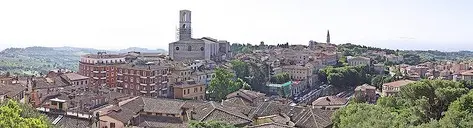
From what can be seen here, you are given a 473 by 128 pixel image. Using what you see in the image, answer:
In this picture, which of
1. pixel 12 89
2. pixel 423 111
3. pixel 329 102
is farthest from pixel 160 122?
pixel 329 102

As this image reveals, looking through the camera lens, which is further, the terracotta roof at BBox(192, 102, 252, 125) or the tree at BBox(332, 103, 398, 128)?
the terracotta roof at BBox(192, 102, 252, 125)

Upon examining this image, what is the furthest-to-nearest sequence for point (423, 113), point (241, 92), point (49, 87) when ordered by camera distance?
point (241, 92)
point (49, 87)
point (423, 113)

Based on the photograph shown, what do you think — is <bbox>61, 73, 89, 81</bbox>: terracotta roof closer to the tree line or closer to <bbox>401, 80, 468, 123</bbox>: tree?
the tree line

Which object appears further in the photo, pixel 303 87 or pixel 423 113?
pixel 303 87

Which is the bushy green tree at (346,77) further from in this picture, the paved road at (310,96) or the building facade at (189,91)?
the building facade at (189,91)

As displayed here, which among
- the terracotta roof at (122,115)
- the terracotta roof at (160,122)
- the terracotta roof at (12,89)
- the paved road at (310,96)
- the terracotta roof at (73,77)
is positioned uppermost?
the terracotta roof at (73,77)

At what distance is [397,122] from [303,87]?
50382 millimetres

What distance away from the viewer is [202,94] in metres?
48.8

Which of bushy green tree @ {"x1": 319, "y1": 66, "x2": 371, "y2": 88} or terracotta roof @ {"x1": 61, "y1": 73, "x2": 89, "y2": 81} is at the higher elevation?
terracotta roof @ {"x1": 61, "y1": 73, "x2": 89, "y2": 81}

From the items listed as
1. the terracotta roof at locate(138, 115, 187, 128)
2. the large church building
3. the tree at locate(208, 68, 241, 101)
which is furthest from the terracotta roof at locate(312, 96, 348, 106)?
the large church building

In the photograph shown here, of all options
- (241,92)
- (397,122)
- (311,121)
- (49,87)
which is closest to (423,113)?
(397,122)

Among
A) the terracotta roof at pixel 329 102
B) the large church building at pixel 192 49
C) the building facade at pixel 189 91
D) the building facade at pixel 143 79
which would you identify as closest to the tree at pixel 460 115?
the terracotta roof at pixel 329 102

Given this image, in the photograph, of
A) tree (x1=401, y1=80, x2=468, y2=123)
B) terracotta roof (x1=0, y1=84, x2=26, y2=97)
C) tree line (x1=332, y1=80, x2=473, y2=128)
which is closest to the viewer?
tree line (x1=332, y1=80, x2=473, y2=128)

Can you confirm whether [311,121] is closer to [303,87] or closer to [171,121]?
[171,121]
